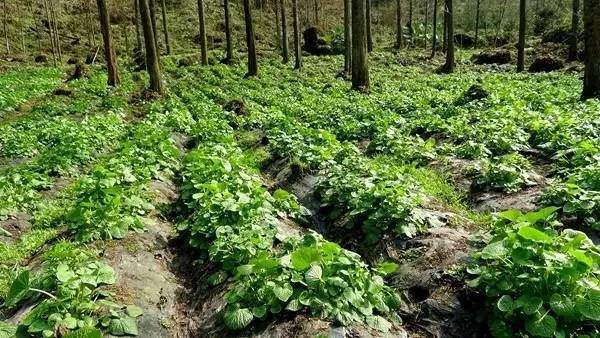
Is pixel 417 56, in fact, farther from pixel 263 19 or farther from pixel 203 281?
pixel 203 281

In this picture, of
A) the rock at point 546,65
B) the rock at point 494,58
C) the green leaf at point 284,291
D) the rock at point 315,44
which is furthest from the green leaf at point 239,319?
the rock at point 315,44

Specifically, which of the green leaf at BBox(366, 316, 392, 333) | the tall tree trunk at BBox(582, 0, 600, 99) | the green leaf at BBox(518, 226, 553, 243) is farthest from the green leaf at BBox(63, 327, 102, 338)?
the tall tree trunk at BBox(582, 0, 600, 99)

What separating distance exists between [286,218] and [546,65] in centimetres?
2573

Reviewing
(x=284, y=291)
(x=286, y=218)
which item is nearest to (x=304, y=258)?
(x=284, y=291)

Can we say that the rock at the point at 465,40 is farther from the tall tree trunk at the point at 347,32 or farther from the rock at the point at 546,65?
the tall tree trunk at the point at 347,32

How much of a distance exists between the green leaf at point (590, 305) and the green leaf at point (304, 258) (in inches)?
81.5

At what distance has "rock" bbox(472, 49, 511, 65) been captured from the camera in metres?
35.9

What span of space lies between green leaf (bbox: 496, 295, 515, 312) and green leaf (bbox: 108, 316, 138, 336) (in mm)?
3149

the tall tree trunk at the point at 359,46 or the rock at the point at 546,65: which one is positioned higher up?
the tall tree trunk at the point at 359,46

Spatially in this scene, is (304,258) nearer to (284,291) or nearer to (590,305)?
(284,291)

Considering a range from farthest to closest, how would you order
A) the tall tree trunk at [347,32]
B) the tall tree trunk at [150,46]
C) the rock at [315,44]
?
1. the rock at [315,44]
2. the tall tree trunk at [347,32]
3. the tall tree trunk at [150,46]

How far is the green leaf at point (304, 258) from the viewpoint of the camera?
4449 millimetres

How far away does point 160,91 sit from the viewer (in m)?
21.7

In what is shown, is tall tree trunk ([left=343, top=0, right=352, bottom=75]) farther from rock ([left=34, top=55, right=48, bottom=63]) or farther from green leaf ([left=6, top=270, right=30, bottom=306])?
rock ([left=34, top=55, right=48, bottom=63])
